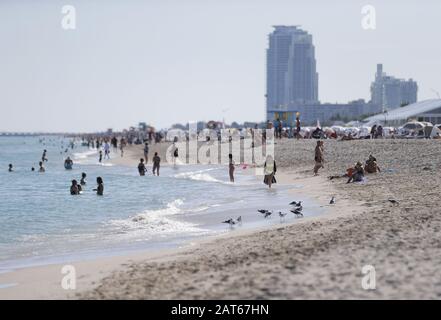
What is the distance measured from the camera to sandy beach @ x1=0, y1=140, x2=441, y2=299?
284 inches

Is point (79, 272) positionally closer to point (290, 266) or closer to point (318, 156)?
point (290, 266)

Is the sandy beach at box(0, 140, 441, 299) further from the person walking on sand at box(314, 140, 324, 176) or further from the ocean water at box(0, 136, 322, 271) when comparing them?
the person walking on sand at box(314, 140, 324, 176)

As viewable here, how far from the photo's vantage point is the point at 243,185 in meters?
27.3

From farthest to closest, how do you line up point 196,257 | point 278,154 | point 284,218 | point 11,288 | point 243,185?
point 278,154, point 243,185, point 284,218, point 196,257, point 11,288

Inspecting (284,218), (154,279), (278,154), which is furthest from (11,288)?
(278,154)

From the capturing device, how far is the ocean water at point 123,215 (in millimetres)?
13055

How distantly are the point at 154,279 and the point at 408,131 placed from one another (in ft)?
136

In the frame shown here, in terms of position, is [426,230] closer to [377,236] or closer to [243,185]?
[377,236]

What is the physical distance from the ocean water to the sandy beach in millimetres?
1335

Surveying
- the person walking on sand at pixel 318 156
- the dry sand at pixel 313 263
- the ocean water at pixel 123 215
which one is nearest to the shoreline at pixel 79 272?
the dry sand at pixel 313 263

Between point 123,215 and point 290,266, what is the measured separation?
37.2 ft

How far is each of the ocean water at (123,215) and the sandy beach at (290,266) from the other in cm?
134

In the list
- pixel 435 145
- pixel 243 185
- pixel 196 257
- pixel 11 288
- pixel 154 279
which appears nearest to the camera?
pixel 154 279

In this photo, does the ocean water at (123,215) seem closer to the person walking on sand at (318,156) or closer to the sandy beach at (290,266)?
the sandy beach at (290,266)
